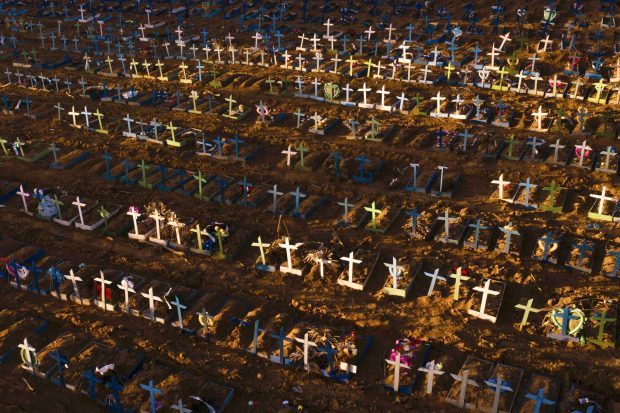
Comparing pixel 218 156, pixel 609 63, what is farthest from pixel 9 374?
pixel 609 63

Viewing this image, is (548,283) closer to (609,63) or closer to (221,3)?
(609,63)

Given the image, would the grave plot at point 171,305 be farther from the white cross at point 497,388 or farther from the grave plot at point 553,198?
the grave plot at point 553,198

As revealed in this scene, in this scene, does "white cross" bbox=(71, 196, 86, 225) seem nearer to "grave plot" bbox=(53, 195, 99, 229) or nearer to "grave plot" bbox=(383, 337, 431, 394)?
"grave plot" bbox=(53, 195, 99, 229)

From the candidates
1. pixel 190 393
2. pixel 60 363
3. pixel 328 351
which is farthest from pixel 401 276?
pixel 60 363

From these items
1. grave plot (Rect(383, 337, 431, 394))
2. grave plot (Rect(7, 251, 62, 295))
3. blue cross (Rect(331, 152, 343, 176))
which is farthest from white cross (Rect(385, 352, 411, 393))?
grave plot (Rect(7, 251, 62, 295))

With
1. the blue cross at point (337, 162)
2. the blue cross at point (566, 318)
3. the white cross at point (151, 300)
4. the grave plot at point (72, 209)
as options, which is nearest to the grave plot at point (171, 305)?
the white cross at point (151, 300)

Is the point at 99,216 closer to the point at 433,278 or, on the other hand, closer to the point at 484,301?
the point at 433,278
